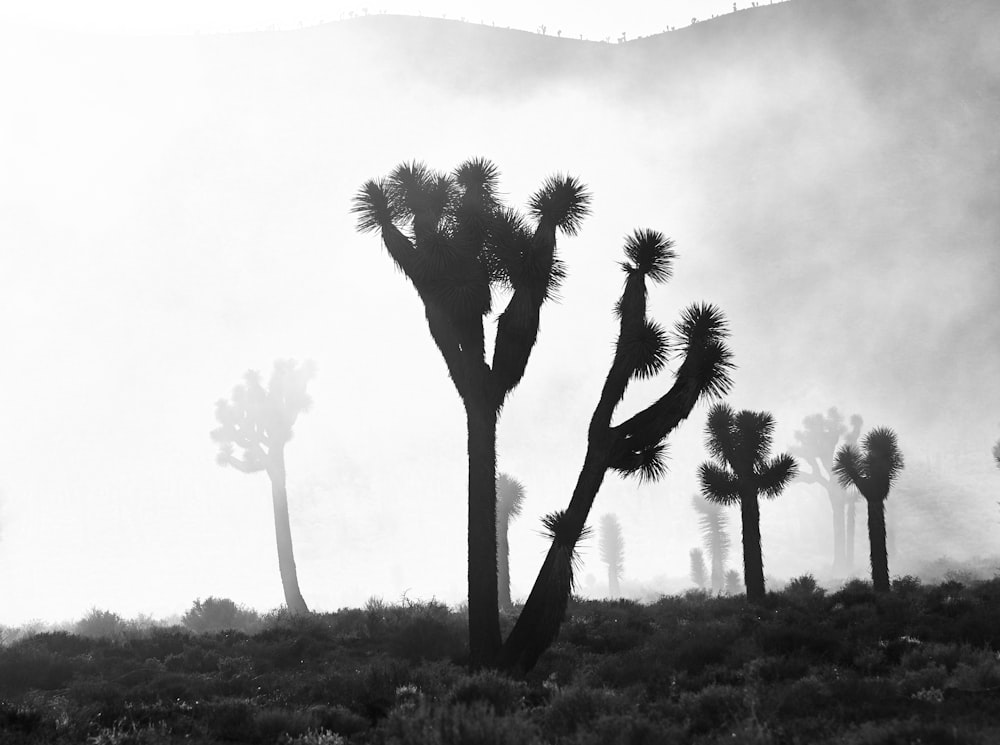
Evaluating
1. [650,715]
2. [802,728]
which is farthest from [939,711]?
[650,715]

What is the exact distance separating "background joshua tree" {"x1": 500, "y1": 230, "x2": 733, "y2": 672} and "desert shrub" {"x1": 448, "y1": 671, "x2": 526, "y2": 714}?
9.54 ft

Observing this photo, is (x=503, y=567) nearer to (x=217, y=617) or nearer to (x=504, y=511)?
(x=504, y=511)

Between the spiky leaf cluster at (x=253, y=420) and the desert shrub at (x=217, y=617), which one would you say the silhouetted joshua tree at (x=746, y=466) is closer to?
the desert shrub at (x=217, y=617)

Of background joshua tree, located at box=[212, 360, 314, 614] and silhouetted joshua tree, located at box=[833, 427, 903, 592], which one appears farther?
background joshua tree, located at box=[212, 360, 314, 614]

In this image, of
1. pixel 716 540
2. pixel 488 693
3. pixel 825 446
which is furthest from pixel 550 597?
pixel 825 446

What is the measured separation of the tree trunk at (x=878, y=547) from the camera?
26.8 m

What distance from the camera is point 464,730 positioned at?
7941 millimetres

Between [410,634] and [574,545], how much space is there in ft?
18.2

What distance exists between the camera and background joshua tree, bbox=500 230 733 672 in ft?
47.6

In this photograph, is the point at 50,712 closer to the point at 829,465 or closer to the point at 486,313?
the point at 486,313

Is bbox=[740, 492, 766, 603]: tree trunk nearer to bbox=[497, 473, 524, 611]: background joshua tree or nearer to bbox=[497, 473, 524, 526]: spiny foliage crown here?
bbox=[497, 473, 524, 611]: background joshua tree

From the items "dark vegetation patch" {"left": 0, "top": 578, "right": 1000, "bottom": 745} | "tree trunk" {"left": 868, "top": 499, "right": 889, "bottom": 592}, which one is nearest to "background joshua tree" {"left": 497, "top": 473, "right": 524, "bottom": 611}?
"dark vegetation patch" {"left": 0, "top": 578, "right": 1000, "bottom": 745}

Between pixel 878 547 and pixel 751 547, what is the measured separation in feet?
16.3

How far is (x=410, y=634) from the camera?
18.6 m
